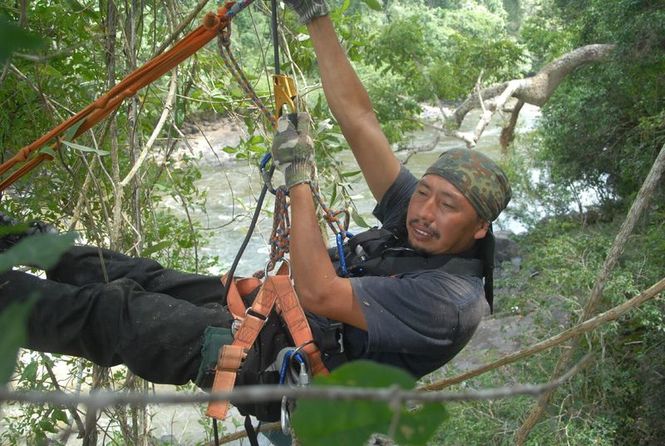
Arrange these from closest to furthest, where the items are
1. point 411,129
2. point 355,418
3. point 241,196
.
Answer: point 355,418 → point 411,129 → point 241,196

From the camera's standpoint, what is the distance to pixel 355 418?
45 cm

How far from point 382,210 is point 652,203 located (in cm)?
526

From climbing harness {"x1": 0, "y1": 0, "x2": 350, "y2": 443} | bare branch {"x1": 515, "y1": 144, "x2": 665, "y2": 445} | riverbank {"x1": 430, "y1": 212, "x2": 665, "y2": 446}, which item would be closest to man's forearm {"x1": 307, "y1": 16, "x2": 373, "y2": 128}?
climbing harness {"x1": 0, "y1": 0, "x2": 350, "y2": 443}

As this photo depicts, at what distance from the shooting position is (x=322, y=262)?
176 cm

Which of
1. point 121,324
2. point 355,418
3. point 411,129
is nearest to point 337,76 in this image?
point 121,324

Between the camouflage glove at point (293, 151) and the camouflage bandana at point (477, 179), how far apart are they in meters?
0.40

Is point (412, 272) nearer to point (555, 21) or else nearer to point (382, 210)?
point (382, 210)

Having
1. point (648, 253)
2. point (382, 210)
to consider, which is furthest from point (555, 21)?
point (382, 210)

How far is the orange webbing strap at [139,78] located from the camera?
5.57 feet

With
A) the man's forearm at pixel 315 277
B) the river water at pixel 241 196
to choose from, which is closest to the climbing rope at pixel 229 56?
the man's forearm at pixel 315 277

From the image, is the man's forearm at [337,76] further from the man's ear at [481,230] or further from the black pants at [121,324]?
the black pants at [121,324]

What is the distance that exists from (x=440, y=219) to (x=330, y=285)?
418mm

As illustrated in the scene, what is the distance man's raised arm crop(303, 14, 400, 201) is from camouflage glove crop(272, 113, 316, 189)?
0.21 m

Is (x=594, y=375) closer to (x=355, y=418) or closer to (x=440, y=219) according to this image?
(x=440, y=219)
